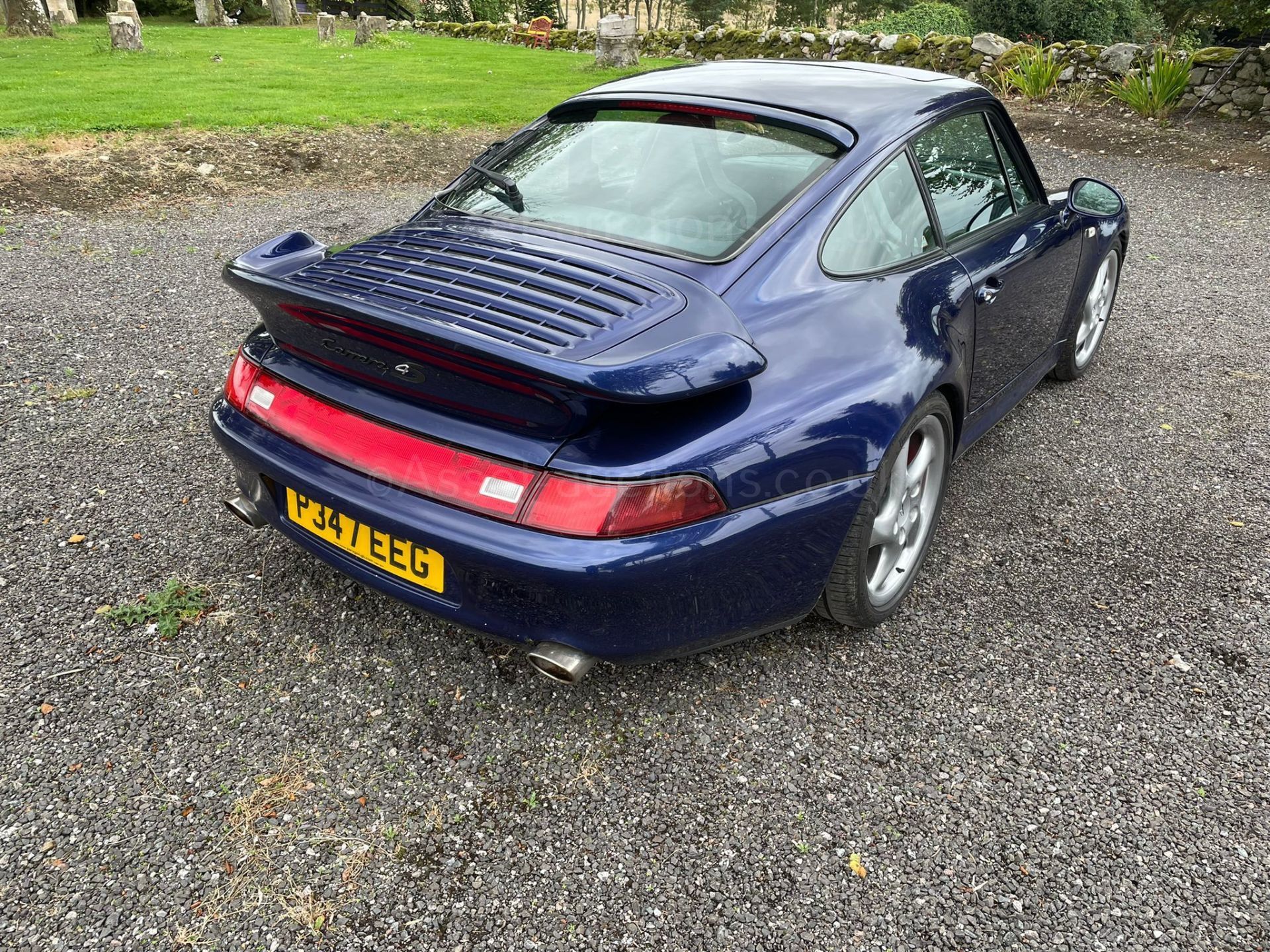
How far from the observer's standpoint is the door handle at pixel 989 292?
8.75 ft

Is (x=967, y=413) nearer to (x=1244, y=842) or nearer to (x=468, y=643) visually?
(x=1244, y=842)

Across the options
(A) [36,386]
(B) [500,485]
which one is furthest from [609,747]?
(A) [36,386]

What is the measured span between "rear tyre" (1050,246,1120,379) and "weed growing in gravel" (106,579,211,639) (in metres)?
3.64

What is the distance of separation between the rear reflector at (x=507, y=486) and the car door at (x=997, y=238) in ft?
4.61

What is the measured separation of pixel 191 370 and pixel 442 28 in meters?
25.3

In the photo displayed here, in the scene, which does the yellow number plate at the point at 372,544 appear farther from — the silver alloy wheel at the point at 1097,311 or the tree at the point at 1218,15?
the tree at the point at 1218,15

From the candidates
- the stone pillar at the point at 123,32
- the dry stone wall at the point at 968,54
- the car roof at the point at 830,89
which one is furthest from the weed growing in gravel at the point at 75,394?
the stone pillar at the point at 123,32

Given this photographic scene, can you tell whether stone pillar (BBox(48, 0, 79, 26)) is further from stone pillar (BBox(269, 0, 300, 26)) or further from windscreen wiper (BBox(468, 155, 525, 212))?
windscreen wiper (BBox(468, 155, 525, 212))

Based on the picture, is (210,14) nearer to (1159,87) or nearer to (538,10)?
(538,10)

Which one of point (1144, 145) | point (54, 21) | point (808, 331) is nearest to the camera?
point (808, 331)

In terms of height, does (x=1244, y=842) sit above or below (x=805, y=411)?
below

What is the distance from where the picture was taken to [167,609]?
8.18ft

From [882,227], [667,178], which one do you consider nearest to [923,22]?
[882,227]

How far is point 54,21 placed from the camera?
68.5 ft
